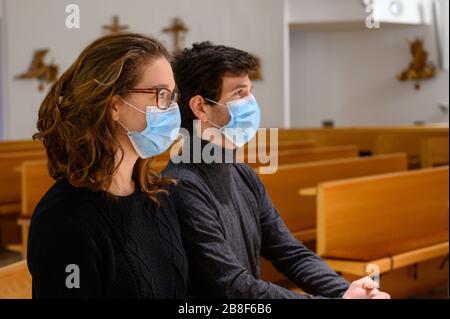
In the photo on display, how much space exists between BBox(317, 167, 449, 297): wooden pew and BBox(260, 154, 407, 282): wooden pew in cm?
48

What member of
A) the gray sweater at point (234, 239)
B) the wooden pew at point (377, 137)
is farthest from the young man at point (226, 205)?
the wooden pew at point (377, 137)

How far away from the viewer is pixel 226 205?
1.91 m

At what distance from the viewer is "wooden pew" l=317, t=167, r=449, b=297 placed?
4277mm

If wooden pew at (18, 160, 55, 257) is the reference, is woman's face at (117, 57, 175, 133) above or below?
above

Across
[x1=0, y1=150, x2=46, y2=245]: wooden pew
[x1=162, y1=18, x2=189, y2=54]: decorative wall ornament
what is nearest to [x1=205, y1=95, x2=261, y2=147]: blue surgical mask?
[x1=162, y1=18, x2=189, y2=54]: decorative wall ornament

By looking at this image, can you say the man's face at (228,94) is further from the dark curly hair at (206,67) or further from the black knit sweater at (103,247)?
the black knit sweater at (103,247)

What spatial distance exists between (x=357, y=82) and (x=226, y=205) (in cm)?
1184

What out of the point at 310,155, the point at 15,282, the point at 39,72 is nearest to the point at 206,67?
the point at 15,282

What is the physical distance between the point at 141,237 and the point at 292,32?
474 inches

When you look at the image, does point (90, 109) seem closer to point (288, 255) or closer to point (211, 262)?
point (211, 262)

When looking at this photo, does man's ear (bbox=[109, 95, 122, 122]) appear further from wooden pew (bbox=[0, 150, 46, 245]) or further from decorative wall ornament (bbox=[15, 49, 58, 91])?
decorative wall ornament (bbox=[15, 49, 58, 91])

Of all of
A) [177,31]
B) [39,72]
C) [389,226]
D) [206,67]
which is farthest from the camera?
[39,72]

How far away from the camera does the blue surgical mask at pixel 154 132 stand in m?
1.53

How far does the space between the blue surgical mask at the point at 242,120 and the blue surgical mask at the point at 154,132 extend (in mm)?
299
